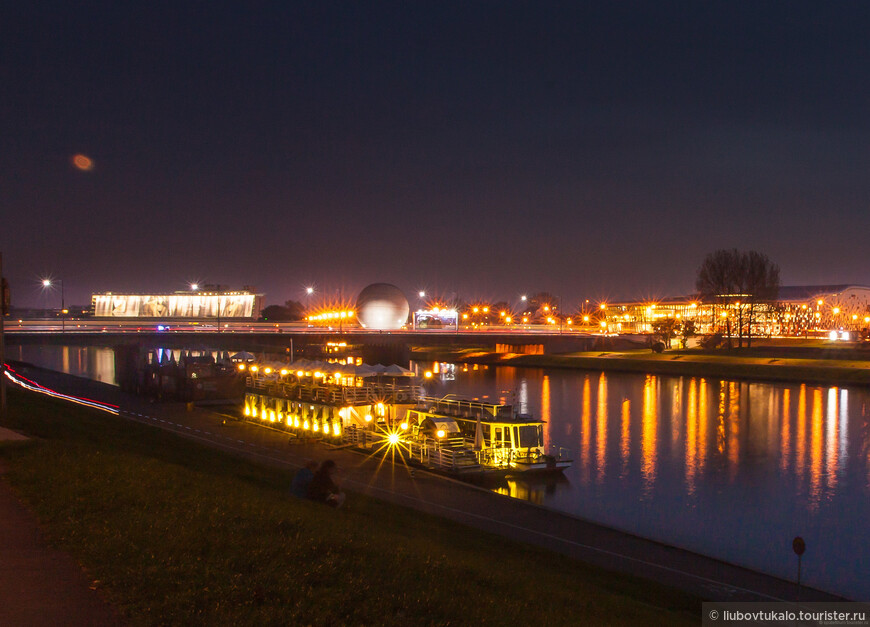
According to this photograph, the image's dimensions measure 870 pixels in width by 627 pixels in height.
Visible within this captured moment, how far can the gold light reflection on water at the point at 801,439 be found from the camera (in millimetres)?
26859

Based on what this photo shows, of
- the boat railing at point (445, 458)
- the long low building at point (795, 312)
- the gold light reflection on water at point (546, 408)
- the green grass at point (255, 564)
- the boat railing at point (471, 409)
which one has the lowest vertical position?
the gold light reflection on water at point (546, 408)

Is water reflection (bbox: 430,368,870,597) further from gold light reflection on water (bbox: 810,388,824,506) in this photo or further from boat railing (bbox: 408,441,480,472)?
boat railing (bbox: 408,441,480,472)

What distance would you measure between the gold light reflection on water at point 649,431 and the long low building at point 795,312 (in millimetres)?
36872

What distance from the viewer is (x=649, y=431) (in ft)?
112

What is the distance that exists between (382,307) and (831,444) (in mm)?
64315

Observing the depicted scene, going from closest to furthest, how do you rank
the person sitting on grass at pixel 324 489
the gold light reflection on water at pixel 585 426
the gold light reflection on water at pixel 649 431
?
the person sitting on grass at pixel 324 489
the gold light reflection on water at pixel 649 431
the gold light reflection on water at pixel 585 426

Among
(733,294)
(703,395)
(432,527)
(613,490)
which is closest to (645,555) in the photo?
(432,527)

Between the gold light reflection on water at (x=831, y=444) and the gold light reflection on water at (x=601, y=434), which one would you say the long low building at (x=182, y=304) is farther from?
the gold light reflection on water at (x=831, y=444)

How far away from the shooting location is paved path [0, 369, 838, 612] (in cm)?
1368

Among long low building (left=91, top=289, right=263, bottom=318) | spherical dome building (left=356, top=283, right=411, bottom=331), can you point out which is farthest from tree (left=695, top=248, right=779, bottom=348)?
long low building (left=91, top=289, right=263, bottom=318)

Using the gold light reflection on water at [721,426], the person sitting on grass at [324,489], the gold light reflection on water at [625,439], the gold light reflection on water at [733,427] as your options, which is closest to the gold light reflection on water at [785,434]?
the gold light reflection on water at [733,427]

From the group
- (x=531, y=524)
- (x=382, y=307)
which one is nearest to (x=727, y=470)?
(x=531, y=524)

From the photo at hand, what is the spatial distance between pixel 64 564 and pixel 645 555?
12.2 metres

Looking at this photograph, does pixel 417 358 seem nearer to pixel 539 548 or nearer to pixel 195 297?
pixel 195 297
